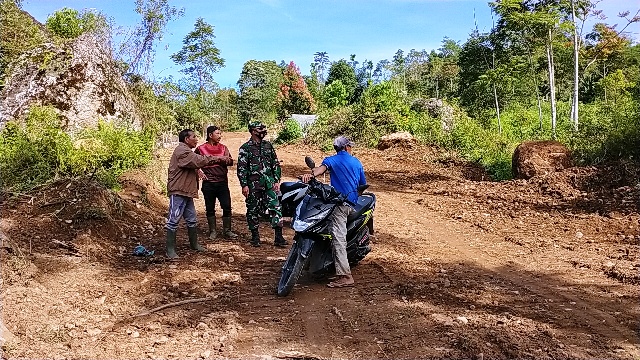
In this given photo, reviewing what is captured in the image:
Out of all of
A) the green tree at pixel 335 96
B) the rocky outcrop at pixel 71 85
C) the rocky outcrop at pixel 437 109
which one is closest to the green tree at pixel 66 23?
the rocky outcrop at pixel 71 85

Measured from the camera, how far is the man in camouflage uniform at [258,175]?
21.2 ft

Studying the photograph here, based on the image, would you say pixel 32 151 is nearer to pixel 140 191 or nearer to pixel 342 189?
pixel 140 191

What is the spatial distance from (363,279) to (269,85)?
42242 millimetres

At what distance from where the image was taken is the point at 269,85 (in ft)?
151

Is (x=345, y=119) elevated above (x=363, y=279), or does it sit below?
above

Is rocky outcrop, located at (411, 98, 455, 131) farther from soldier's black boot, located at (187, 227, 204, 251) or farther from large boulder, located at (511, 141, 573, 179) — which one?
soldier's black boot, located at (187, 227, 204, 251)

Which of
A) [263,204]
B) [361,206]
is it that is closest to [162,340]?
[361,206]

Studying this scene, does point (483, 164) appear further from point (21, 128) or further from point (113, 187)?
point (21, 128)

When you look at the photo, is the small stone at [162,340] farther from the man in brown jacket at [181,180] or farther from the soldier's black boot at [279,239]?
the soldier's black boot at [279,239]

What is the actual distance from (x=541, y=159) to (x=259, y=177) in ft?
25.1

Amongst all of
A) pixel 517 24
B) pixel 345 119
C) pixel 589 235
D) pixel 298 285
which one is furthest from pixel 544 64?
pixel 298 285

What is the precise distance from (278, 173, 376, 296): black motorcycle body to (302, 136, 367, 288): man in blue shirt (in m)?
0.09

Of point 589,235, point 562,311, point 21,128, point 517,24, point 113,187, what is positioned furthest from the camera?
point 517,24

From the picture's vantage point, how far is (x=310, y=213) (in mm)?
4762
